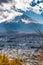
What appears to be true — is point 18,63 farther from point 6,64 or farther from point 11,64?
point 6,64

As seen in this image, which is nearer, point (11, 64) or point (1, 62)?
point (1, 62)

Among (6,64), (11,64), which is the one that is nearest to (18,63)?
(11,64)

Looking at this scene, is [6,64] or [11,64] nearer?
[6,64]

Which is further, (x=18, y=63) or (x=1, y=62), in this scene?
(x=18, y=63)

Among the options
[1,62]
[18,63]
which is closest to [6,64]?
[1,62]

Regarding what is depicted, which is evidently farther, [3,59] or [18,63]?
[18,63]

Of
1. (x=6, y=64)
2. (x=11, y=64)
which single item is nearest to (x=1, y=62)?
(x=6, y=64)

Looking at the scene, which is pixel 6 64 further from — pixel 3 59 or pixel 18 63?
pixel 18 63

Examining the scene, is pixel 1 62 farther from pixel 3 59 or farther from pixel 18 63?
pixel 18 63

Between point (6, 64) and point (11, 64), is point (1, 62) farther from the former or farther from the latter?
point (11, 64)
